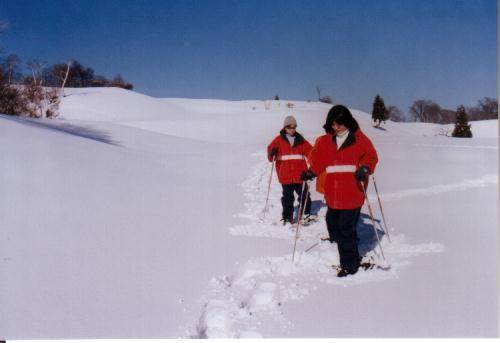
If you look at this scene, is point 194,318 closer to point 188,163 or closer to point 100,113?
point 188,163

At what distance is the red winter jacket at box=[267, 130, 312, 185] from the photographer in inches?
226

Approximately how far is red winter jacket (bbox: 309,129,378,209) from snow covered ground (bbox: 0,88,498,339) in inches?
26.9

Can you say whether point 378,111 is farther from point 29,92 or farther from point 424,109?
point 29,92

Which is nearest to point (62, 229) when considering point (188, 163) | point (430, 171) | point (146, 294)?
point (146, 294)

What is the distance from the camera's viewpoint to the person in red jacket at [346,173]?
3896 mm

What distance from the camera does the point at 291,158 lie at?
5.79 metres

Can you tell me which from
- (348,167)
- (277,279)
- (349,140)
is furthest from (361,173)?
(277,279)

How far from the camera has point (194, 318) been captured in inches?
128

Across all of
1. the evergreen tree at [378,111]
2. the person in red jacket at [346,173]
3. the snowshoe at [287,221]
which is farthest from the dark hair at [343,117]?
the evergreen tree at [378,111]

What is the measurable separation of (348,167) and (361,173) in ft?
0.82

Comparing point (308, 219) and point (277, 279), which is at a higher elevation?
point (308, 219)

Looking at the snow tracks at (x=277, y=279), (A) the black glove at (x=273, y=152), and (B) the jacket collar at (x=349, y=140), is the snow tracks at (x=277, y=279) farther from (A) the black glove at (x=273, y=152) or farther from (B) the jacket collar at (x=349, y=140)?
(B) the jacket collar at (x=349, y=140)

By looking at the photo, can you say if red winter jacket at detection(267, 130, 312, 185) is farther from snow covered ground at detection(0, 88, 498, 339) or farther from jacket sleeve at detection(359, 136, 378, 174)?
jacket sleeve at detection(359, 136, 378, 174)

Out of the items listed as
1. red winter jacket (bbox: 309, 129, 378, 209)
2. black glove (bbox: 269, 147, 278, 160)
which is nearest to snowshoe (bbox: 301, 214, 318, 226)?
black glove (bbox: 269, 147, 278, 160)
